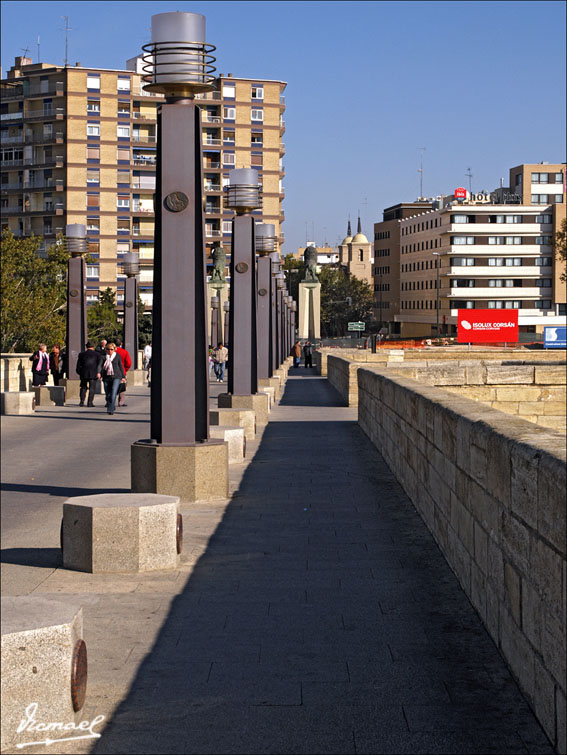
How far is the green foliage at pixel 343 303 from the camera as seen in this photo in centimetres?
17238

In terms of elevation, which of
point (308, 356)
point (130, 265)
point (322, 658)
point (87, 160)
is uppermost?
point (87, 160)

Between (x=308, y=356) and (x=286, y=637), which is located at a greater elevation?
(x=308, y=356)

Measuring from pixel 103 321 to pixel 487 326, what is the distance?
31.0 meters

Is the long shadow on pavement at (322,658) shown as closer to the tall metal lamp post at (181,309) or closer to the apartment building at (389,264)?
the tall metal lamp post at (181,309)

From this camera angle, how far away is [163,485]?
1167cm

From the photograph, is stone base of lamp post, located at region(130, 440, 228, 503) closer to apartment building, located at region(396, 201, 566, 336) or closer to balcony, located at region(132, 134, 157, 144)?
balcony, located at region(132, 134, 157, 144)

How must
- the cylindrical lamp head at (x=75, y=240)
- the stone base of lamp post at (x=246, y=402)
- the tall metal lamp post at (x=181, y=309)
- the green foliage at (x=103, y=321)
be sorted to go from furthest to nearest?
1. the green foliage at (x=103, y=321)
2. the cylindrical lamp head at (x=75, y=240)
3. the stone base of lamp post at (x=246, y=402)
4. the tall metal lamp post at (x=181, y=309)

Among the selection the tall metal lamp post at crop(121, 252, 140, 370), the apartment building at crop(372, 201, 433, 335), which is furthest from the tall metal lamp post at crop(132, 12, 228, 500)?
the apartment building at crop(372, 201, 433, 335)

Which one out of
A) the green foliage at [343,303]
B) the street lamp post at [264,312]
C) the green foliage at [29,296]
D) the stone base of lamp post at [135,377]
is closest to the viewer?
the street lamp post at [264,312]

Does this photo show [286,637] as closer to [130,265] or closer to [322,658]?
[322,658]

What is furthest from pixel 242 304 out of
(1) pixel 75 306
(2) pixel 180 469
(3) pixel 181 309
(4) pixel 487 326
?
(4) pixel 487 326

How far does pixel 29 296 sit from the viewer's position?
51.6m

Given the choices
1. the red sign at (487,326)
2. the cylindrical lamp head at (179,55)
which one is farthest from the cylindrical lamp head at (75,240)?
the red sign at (487,326)

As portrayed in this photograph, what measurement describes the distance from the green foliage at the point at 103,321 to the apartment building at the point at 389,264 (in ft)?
240
